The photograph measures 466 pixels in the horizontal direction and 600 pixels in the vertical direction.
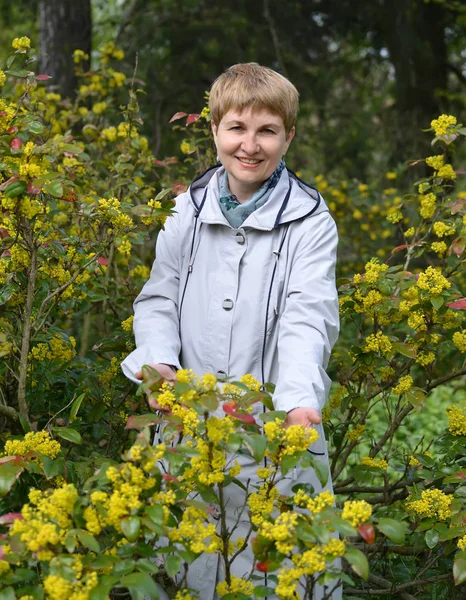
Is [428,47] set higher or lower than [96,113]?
higher

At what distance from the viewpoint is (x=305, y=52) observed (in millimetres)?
7676

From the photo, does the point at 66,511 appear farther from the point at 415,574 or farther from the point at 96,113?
the point at 96,113

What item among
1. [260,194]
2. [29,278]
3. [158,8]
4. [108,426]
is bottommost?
[108,426]

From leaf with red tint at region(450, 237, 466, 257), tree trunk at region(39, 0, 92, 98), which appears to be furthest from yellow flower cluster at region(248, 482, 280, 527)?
tree trunk at region(39, 0, 92, 98)

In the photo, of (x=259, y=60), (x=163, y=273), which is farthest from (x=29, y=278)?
(x=259, y=60)

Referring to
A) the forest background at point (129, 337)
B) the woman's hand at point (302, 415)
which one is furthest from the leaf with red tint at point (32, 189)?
the woman's hand at point (302, 415)

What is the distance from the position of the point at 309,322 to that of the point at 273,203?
37 cm

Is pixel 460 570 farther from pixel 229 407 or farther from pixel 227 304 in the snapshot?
pixel 227 304

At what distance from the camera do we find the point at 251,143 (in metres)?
2.22

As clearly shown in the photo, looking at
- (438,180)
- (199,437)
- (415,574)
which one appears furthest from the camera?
(438,180)

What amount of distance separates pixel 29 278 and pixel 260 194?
2.23 feet

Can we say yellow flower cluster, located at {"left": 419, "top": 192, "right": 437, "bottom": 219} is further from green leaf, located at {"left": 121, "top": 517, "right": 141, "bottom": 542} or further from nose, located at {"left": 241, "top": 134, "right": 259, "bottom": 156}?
green leaf, located at {"left": 121, "top": 517, "right": 141, "bottom": 542}

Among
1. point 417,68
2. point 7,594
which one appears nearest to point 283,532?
point 7,594

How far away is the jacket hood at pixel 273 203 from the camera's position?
7.35 ft
